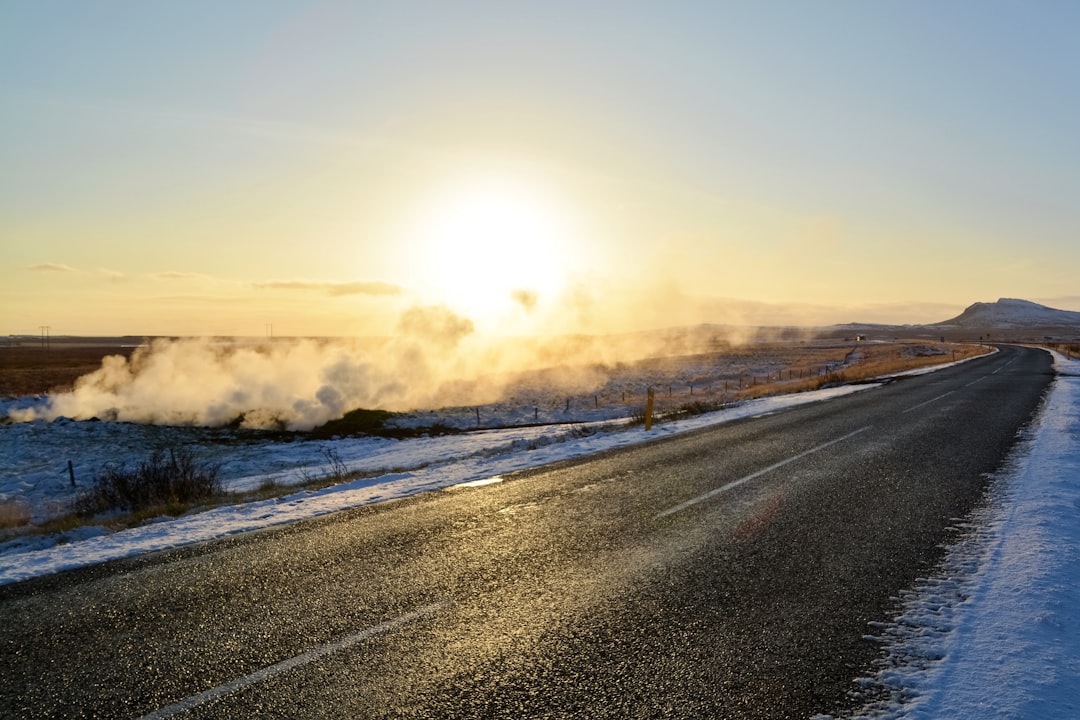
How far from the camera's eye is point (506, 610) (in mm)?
4883

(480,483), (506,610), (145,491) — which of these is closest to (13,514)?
(145,491)

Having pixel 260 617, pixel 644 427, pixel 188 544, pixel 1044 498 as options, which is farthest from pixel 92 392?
pixel 1044 498

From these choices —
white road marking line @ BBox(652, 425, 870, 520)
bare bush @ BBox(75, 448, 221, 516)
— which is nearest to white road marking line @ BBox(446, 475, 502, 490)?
white road marking line @ BBox(652, 425, 870, 520)

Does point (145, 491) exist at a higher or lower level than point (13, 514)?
higher

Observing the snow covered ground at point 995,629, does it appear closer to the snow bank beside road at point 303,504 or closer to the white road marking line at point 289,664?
the white road marking line at point 289,664

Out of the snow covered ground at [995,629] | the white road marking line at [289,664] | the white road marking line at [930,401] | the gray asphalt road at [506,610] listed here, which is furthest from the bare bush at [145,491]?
the white road marking line at [930,401]

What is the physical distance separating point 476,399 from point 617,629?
1528 inches

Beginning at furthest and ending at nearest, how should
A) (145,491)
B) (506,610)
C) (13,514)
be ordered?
(13,514)
(145,491)
(506,610)

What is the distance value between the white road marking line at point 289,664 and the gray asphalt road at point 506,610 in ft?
0.06

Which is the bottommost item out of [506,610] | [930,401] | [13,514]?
[13,514]

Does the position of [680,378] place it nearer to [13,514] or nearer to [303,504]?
[13,514]

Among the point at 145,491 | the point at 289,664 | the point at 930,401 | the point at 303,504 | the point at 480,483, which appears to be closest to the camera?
the point at 289,664

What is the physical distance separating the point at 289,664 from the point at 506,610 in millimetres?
1580

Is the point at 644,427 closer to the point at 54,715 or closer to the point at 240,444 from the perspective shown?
the point at 54,715
